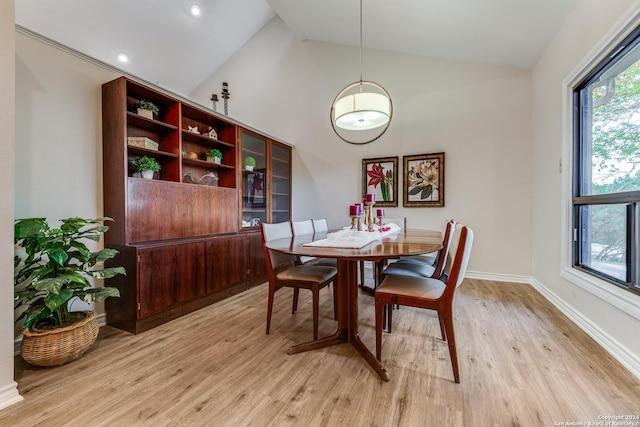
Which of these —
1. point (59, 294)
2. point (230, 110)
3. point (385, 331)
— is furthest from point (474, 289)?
point (230, 110)

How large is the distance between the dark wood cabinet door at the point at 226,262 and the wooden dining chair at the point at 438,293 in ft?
5.92

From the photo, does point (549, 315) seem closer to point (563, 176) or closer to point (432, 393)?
point (563, 176)

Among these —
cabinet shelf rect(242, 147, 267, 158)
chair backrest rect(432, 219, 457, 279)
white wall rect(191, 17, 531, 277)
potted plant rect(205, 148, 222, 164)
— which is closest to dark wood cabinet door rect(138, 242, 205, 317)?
potted plant rect(205, 148, 222, 164)

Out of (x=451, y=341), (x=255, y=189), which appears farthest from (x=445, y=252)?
(x=255, y=189)

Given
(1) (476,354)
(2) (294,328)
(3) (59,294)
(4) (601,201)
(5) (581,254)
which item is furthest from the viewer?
(5) (581,254)

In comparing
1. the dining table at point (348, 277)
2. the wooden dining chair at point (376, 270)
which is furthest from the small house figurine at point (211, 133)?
the wooden dining chair at point (376, 270)

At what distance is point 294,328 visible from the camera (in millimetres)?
2201

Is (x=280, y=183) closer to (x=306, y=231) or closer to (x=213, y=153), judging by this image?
(x=213, y=153)

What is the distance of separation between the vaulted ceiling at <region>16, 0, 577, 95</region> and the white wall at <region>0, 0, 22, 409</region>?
923 millimetres

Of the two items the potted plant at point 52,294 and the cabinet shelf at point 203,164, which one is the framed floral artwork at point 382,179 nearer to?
the cabinet shelf at point 203,164

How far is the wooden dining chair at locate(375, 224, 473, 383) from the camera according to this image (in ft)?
4.91

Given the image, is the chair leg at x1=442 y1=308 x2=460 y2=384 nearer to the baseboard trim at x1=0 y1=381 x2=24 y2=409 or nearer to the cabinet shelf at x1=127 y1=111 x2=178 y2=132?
the baseboard trim at x1=0 y1=381 x2=24 y2=409

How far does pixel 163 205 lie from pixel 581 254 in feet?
12.4

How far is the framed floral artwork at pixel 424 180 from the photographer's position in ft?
12.2
